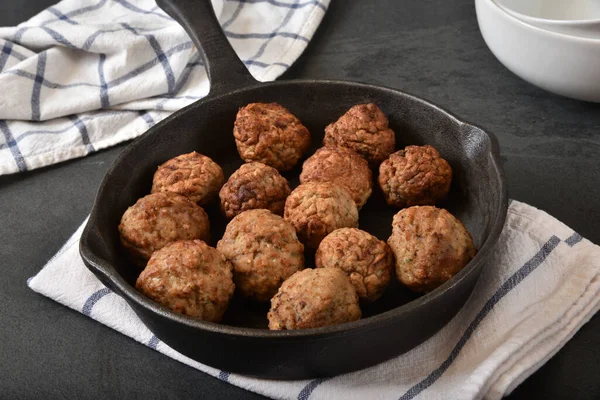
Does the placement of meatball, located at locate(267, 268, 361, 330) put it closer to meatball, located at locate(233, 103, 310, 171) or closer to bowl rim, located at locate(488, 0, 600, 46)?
meatball, located at locate(233, 103, 310, 171)

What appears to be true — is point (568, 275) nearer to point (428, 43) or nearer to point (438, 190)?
point (438, 190)

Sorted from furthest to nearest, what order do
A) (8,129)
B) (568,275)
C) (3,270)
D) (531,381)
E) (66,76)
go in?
1. (66,76)
2. (8,129)
3. (3,270)
4. (568,275)
5. (531,381)

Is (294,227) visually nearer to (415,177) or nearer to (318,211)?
(318,211)

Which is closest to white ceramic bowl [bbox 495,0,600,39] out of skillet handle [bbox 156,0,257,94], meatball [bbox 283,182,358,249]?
skillet handle [bbox 156,0,257,94]

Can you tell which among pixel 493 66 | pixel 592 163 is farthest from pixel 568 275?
pixel 493 66

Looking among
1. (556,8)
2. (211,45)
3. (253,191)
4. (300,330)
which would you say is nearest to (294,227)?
(253,191)
